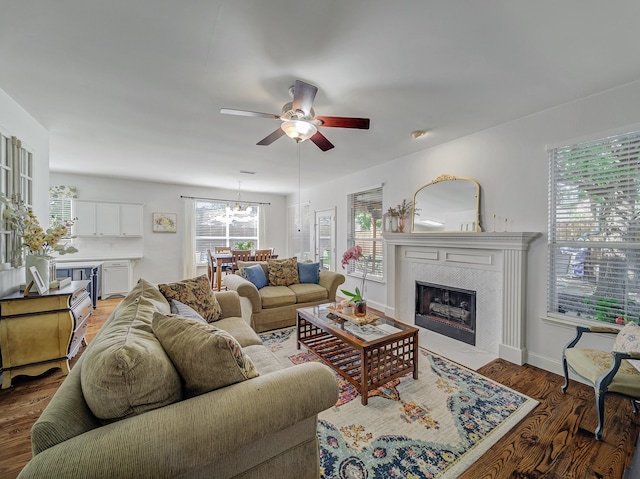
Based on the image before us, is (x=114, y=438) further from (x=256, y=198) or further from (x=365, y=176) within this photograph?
Answer: (x=256, y=198)

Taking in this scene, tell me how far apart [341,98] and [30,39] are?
2069 millimetres

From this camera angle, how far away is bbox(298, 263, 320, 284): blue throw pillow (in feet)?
13.3

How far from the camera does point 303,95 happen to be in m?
1.83

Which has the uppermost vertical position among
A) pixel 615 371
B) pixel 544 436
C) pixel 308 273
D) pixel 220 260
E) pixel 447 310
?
pixel 220 260

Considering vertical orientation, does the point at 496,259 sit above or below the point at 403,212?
below

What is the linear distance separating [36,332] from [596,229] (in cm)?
484

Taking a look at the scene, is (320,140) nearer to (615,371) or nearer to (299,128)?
(299,128)

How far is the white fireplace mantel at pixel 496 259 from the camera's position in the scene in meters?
2.56

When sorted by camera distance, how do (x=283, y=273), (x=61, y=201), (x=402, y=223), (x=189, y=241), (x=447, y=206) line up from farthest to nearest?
(x=189, y=241)
(x=61, y=201)
(x=283, y=273)
(x=402, y=223)
(x=447, y=206)

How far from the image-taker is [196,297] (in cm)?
238

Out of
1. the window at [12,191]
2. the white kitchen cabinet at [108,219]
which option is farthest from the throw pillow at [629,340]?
the white kitchen cabinet at [108,219]

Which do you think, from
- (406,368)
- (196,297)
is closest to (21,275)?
(196,297)

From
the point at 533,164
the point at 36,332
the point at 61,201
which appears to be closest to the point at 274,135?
the point at 533,164

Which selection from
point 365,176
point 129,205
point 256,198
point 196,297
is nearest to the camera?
point 196,297
